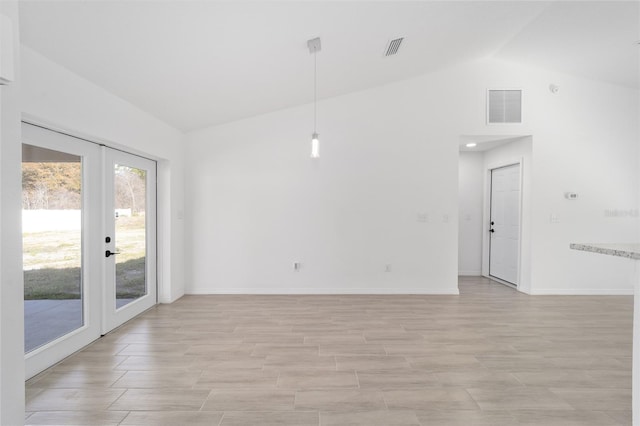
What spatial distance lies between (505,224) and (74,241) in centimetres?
651

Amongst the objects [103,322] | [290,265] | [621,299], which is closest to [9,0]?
[103,322]

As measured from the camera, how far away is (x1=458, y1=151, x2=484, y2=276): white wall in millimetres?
6613

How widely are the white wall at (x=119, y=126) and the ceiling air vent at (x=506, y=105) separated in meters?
4.99

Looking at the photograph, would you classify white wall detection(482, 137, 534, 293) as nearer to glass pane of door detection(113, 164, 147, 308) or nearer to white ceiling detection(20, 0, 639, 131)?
white ceiling detection(20, 0, 639, 131)

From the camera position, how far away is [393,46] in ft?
12.9

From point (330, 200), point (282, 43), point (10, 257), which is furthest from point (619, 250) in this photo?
point (330, 200)

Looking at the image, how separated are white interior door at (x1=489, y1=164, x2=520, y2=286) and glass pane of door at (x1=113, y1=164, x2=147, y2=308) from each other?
5.93 meters

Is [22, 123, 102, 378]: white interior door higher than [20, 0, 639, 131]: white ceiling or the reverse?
the reverse

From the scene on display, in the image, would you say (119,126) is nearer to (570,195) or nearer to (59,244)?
(59,244)

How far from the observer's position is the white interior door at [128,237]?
358cm

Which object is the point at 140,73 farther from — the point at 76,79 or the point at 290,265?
the point at 290,265

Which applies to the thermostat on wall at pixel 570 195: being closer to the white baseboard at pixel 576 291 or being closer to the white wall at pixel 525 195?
the white wall at pixel 525 195

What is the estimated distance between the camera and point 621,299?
4.89 meters

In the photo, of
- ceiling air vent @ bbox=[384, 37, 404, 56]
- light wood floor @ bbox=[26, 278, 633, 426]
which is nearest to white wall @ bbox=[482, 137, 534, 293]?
light wood floor @ bbox=[26, 278, 633, 426]
